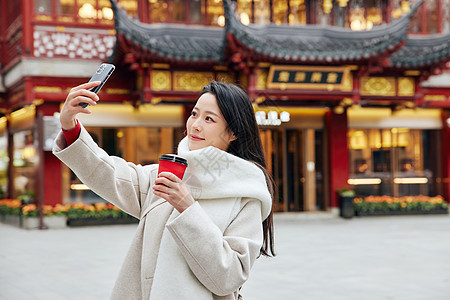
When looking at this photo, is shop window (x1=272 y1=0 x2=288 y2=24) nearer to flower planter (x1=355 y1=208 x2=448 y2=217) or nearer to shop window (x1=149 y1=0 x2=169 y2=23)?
shop window (x1=149 y1=0 x2=169 y2=23)

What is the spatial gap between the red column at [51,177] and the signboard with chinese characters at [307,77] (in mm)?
5291

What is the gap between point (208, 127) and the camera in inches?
87.5

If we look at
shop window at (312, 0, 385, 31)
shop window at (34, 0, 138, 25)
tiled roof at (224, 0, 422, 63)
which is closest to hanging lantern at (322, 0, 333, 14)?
shop window at (312, 0, 385, 31)

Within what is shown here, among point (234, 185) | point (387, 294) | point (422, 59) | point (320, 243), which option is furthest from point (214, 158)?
point (422, 59)

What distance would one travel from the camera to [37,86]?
14.6 meters

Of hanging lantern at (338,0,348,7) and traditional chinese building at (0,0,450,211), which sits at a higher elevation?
hanging lantern at (338,0,348,7)

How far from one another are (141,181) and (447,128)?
658 inches

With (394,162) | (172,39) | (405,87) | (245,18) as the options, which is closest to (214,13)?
(245,18)

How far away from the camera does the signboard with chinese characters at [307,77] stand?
48.7ft

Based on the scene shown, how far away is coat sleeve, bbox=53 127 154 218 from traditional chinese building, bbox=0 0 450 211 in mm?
10630

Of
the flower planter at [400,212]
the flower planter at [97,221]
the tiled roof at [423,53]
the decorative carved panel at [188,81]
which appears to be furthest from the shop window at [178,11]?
the flower planter at [400,212]

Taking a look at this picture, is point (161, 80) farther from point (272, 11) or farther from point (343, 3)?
point (343, 3)

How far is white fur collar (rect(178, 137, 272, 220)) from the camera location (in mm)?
2094

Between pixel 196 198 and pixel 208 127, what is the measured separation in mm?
275
